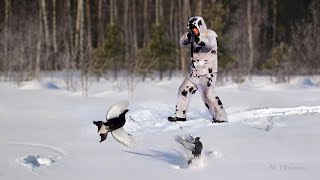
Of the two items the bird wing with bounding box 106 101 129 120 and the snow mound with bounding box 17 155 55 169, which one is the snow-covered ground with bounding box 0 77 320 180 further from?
the bird wing with bounding box 106 101 129 120

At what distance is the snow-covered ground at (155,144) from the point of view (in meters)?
4.10

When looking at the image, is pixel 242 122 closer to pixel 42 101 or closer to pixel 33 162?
pixel 33 162

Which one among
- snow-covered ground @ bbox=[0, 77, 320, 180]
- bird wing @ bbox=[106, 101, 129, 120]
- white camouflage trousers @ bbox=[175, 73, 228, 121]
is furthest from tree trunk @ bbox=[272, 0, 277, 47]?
bird wing @ bbox=[106, 101, 129, 120]

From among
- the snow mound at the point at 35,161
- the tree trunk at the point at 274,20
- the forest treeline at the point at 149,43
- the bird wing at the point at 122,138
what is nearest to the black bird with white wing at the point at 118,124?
the bird wing at the point at 122,138

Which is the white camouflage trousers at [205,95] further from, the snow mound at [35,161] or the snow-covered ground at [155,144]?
the snow mound at [35,161]

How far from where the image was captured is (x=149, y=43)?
21.8m

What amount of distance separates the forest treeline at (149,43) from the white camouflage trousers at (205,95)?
4.80m

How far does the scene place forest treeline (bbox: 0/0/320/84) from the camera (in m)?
15.4

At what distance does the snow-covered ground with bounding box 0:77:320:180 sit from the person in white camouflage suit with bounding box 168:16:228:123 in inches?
7.8

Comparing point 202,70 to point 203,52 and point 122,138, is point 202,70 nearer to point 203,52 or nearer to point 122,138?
point 203,52

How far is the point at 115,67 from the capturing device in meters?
20.1

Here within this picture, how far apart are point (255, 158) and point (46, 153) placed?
198cm

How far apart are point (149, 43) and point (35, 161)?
1758 cm

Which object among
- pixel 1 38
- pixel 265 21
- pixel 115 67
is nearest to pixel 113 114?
pixel 1 38
